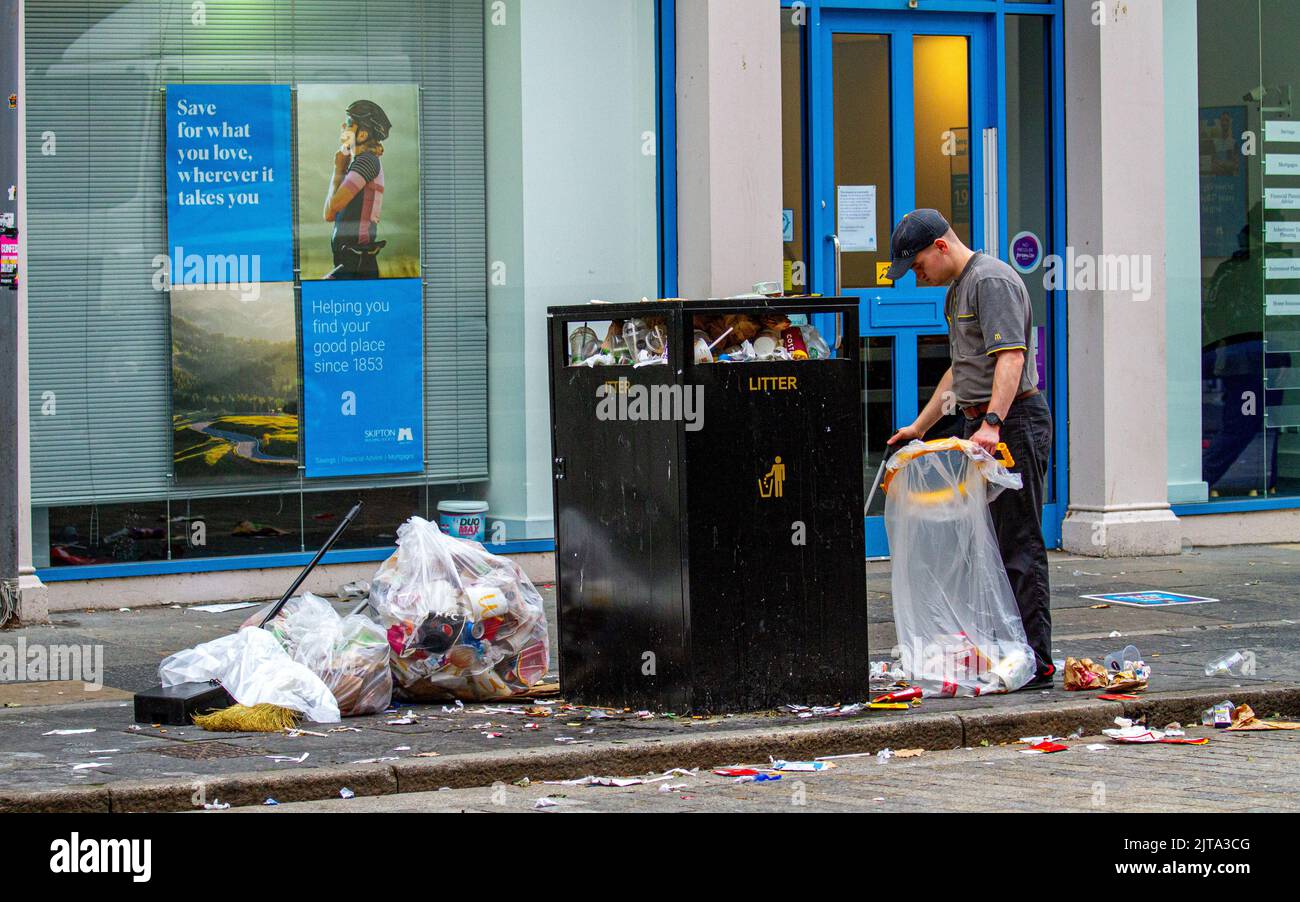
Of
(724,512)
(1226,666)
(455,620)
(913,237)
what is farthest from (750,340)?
(1226,666)

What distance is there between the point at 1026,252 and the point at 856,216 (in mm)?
1399

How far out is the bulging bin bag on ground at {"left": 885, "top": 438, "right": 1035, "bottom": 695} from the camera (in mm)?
7562

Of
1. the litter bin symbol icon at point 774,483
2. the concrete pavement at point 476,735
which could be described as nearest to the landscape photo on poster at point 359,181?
the concrete pavement at point 476,735

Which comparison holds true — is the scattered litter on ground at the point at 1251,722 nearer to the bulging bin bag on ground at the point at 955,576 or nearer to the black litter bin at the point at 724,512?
the bulging bin bag on ground at the point at 955,576

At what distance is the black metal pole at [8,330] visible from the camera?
9.29 m

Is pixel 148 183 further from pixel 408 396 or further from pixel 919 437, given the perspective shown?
pixel 919 437

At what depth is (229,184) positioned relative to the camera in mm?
10352

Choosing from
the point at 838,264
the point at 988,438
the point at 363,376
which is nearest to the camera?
the point at 988,438

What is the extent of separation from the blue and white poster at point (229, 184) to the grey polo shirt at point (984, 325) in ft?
14.1

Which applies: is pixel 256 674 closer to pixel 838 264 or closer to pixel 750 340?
pixel 750 340

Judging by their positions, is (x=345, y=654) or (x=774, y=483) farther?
(x=345, y=654)

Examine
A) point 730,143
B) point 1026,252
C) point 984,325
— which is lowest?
point 984,325

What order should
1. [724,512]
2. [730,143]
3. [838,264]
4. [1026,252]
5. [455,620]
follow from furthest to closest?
1. [1026,252]
2. [838,264]
3. [730,143]
4. [455,620]
5. [724,512]

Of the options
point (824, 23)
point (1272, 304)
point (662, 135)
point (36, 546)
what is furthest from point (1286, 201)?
point (36, 546)
